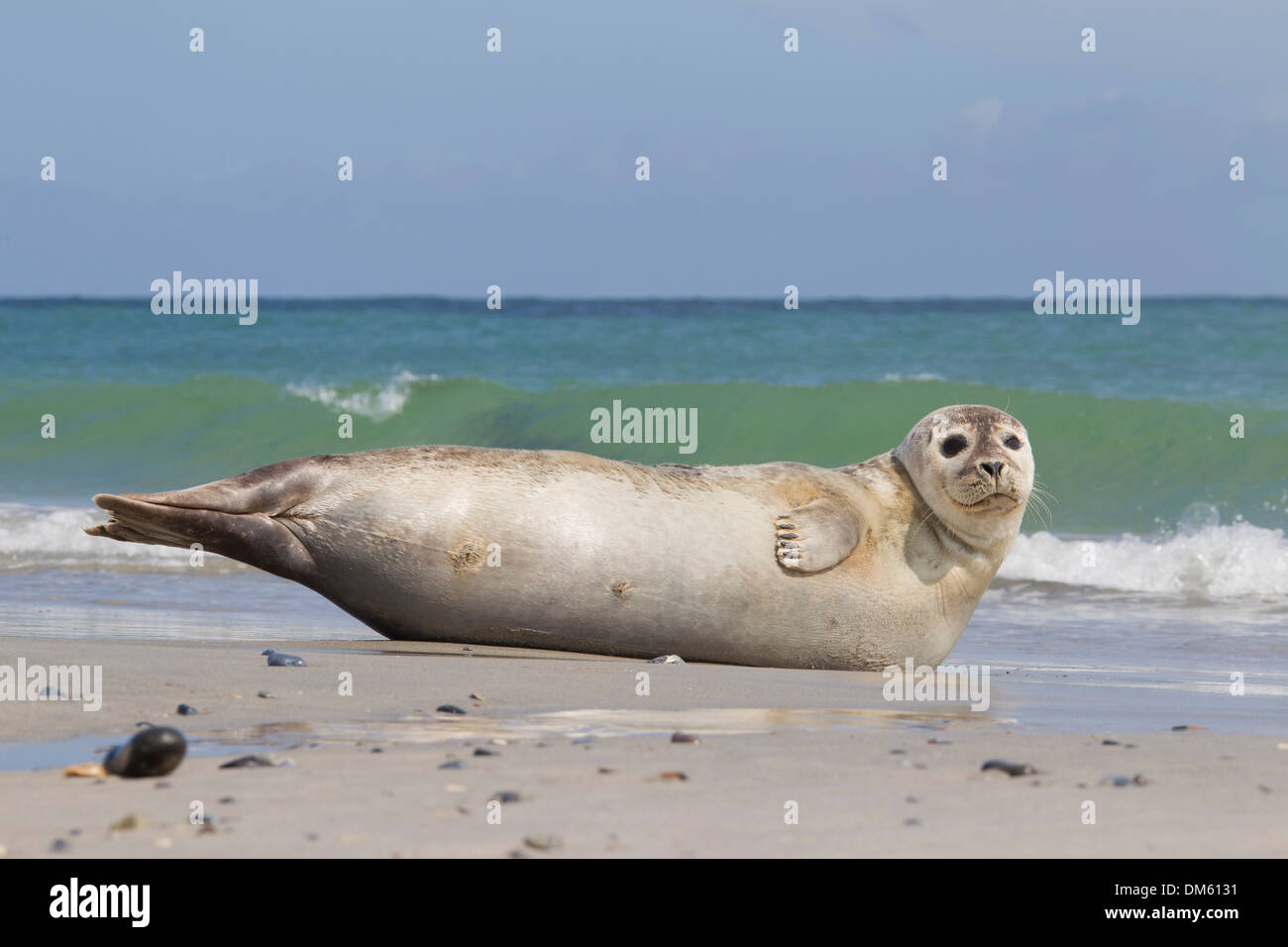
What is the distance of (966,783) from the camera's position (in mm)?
4207

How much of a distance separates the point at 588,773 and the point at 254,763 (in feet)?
2.71

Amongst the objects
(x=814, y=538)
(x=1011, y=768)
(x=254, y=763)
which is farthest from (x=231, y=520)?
(x=1011, y=768)

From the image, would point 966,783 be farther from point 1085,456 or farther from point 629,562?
point 1085,456

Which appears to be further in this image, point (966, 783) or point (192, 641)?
point (192, 641)

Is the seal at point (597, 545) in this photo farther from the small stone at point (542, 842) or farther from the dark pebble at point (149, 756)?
the small stone at point (542, 842)

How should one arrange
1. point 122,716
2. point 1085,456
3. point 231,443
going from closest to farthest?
point 122,716 → point 1085,456 → point 231,443

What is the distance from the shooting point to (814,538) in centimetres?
722

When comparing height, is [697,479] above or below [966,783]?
above

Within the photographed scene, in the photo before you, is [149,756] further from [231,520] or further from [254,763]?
[231,520]

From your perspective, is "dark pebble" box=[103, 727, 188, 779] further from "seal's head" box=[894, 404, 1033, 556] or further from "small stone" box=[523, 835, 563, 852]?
"seal's head" box=[894, 404, 1033, 556]

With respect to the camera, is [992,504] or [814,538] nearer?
[814,538]

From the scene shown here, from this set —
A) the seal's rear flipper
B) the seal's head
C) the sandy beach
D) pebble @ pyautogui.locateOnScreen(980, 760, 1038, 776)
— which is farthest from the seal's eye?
pebble @ pyautogui.locateOnScreen(980, 760, 1038, 776)
